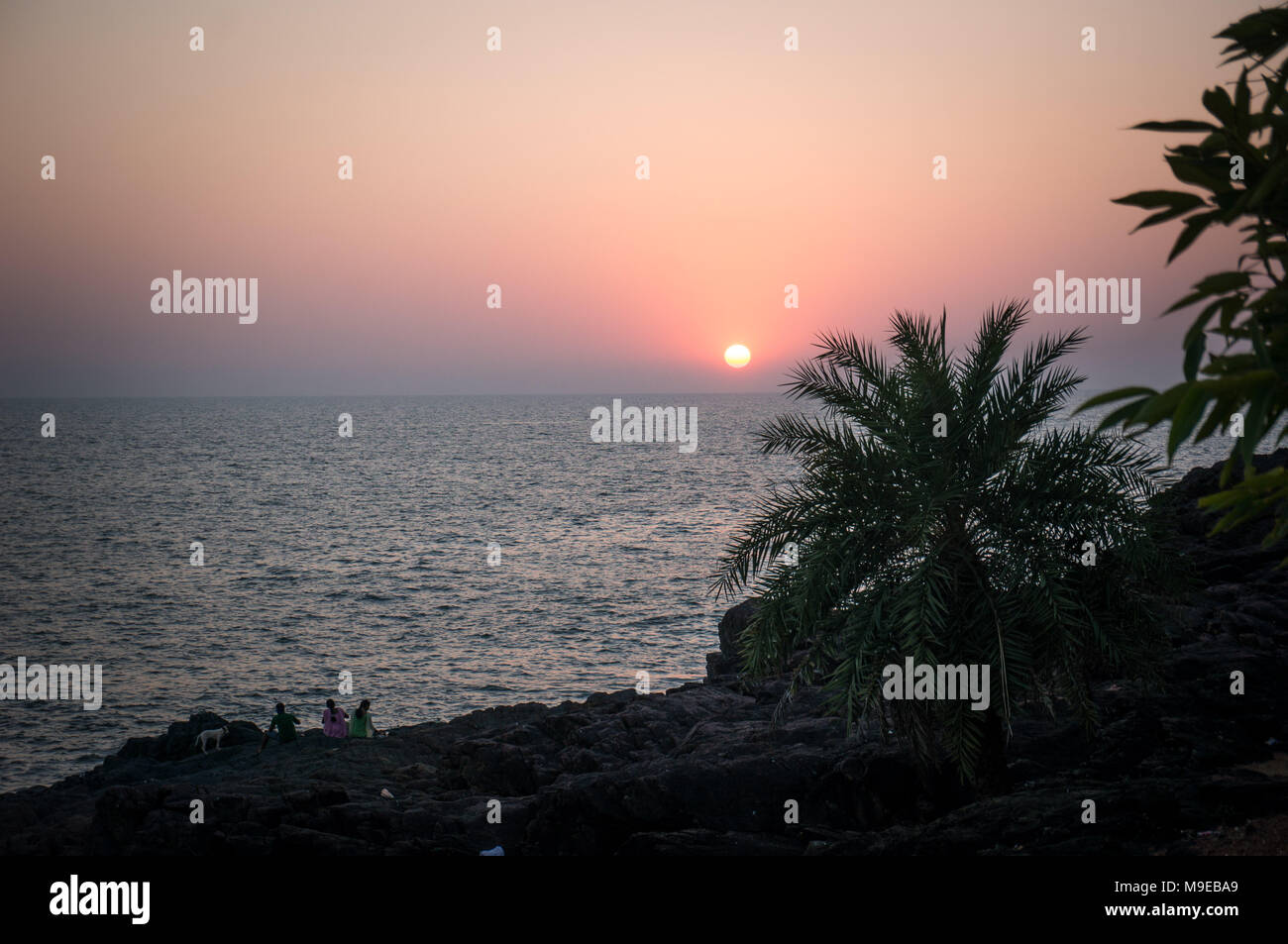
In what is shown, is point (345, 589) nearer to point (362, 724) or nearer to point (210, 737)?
point (210, 737)

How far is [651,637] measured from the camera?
40719 mm

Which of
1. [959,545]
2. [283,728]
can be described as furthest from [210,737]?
[959,545]

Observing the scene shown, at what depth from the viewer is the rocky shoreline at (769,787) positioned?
10359 millimetres

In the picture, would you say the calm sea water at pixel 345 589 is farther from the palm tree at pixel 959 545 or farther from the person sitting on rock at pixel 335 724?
the palm tree at pixel 959 545

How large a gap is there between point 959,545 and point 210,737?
2347 centimetres

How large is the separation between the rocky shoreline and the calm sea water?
11.0m

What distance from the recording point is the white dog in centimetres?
2611

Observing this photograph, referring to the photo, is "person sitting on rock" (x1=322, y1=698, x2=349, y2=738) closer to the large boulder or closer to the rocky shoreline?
the rocky shoreline

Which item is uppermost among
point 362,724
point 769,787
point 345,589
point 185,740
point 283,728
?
point 345,589

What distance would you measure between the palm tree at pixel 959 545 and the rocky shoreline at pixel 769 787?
1263mm

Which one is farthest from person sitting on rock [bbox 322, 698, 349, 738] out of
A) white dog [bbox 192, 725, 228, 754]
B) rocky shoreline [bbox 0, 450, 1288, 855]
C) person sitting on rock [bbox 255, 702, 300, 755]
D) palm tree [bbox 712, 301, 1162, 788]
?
palm tree [bbox 712, 301, 1162, 788]

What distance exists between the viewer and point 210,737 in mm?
26359

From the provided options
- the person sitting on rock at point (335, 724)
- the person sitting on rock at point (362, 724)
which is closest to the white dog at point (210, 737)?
the person sitting on rock at point (335, 724)
